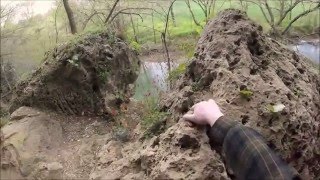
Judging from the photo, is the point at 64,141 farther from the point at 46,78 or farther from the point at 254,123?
the point at 254,123

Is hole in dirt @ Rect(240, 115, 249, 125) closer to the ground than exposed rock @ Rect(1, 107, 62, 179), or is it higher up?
higher up

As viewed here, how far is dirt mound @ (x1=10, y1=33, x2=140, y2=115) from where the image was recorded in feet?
19.8

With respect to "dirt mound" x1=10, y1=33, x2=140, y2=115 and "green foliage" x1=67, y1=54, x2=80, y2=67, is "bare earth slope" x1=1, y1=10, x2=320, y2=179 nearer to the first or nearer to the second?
"dirt mound" x1=10, y1=33, x2=140, y2=115

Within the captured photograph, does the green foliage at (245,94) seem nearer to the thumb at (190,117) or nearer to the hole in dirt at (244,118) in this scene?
the hole in dirt at (244,118)

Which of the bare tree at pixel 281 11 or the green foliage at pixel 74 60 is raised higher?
the green foliage at pixel 74 60

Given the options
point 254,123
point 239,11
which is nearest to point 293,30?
point 239,11

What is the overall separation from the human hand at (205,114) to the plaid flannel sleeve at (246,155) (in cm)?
8

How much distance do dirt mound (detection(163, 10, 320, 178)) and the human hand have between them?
17.3 inches

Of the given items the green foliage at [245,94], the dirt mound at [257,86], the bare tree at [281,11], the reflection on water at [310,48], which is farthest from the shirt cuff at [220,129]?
the reflection on water at [310,48]

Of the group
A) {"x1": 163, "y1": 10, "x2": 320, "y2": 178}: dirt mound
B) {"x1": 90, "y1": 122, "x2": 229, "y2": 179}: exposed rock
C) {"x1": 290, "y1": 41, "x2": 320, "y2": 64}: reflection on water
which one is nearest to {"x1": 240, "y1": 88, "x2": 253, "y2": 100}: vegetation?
{"x1": 163, "y1": 10, "x2": 320, "y2": 178}: dirt mound

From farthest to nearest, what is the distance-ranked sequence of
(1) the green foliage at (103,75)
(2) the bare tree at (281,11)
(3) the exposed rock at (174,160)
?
1. (2) the bare tree at (281,11)
2. (1) the green foliage at (103,75)
3. (3) the exposed rock at (174,160)

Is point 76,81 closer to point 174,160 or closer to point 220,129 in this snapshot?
point 174,160

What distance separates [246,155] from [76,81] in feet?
13.8

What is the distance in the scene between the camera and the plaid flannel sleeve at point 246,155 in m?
2.51
